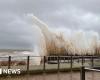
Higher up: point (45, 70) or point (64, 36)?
point (64, 36)

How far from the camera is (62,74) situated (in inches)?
590

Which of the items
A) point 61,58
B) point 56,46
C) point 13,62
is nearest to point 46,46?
point 56,46

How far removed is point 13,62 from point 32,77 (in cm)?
227

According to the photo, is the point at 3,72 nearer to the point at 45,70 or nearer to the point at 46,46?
the point at 45,70

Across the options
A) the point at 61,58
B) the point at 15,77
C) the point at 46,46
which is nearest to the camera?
the point at 15,77

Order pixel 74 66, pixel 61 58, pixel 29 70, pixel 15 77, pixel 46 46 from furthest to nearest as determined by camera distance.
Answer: pixel 46 46 → pixel 61 58 → pixel 74 66 → pixel 29 70 → pixel 15 77

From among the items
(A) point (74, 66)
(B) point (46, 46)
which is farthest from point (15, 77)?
(B) point (46, 46)

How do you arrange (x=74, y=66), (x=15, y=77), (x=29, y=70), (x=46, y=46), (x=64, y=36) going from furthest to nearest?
1. (x=64, y=36)
2. (x=46, y=46)
3. (x=74, y=66)
4. (x=29, y=70)
5. (x=15, y=77)

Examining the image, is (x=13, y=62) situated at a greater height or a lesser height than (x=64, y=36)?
lesser

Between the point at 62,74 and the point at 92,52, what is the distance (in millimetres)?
15059

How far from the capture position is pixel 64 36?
29281mm

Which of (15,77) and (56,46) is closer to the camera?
(15,77)

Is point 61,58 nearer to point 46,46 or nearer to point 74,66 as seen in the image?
point 74,66

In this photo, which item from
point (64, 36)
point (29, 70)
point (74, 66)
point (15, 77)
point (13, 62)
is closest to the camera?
point (15, 77)
